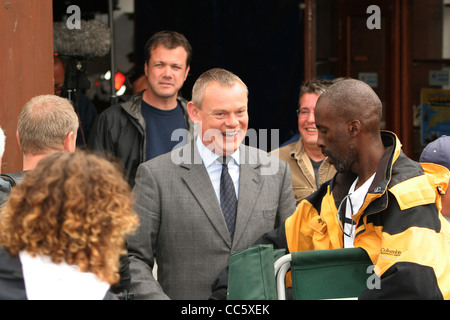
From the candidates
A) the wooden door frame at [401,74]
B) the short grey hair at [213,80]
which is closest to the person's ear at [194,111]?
the short grey hair at [213,80]

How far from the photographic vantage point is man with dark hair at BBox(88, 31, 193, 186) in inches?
181

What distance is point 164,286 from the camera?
292cm

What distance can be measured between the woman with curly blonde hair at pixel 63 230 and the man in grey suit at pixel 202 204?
0.85m

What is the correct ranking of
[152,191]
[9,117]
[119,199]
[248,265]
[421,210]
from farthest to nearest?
[9,117] < [152,191] < [248,265] < [421,210] < [119,199]

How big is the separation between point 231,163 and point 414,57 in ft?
13.6

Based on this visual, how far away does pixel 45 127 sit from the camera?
10.1 ft

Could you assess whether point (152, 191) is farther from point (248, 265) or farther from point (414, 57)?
point (414, 57)

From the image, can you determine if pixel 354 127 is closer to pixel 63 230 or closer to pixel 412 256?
pixel 412 256

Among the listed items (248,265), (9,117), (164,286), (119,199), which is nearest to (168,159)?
(164,286)

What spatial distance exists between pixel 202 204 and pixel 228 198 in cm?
13

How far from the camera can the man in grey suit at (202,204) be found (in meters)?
2.87
